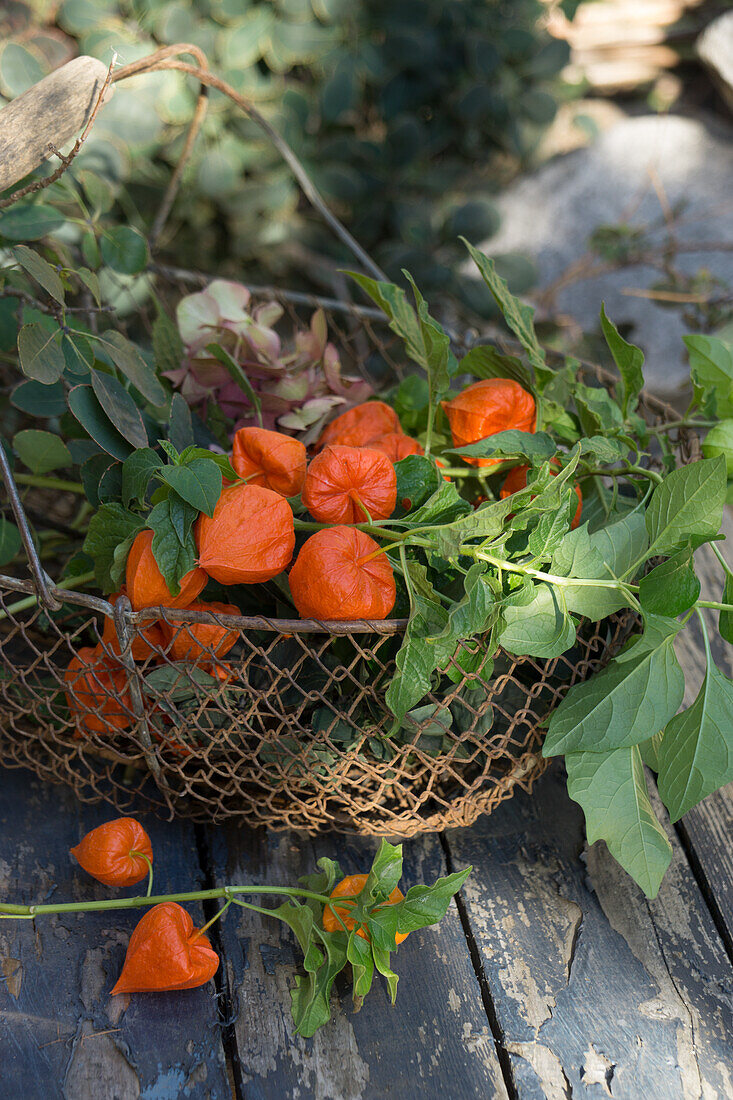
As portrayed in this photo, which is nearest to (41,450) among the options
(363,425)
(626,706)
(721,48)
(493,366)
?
(363,425)

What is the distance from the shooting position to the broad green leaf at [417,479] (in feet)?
1.77

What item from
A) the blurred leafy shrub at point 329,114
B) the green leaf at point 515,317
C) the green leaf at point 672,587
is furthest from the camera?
the blurred leafy shrub at point 329,114

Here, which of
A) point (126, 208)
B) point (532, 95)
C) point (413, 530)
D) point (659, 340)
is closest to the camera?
point (413, 530)

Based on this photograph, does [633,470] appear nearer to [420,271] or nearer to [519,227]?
[420,271]

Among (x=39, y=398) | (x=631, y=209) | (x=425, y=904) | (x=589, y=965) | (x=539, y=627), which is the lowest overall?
(x=631, y=209)

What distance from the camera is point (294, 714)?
0.51 metres

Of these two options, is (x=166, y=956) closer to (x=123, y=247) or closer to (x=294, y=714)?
(x=294, y=714)

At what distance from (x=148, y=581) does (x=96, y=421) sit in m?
0.12

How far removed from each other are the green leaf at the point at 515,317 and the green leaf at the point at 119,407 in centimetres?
25

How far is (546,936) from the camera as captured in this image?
545 mm

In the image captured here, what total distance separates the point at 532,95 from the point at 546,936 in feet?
4.43

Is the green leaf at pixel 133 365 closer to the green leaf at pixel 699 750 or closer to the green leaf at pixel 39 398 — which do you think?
the green leaf at pixel 39 398

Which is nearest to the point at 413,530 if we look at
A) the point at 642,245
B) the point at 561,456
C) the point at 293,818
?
the point at 561,456

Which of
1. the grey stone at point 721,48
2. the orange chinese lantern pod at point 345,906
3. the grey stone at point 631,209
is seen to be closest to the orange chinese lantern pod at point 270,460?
the orange chinese lantern pod at point 345,906
